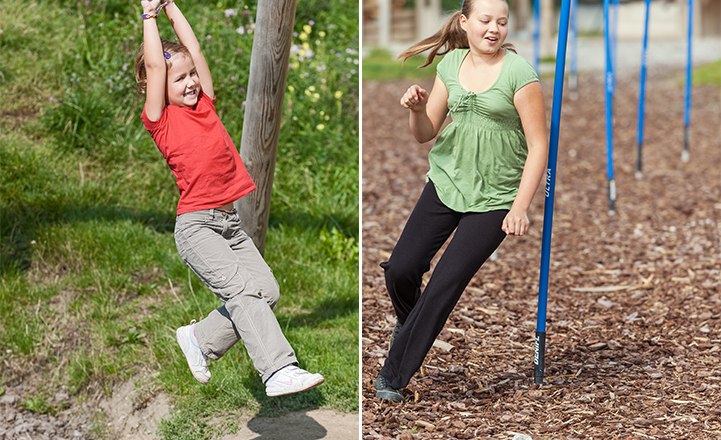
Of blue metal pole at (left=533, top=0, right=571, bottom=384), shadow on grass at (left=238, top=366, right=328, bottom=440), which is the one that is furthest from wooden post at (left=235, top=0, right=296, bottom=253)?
blue metal pole at (left=533, top=0, right=571, bottom=384)

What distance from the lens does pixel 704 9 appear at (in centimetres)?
2708

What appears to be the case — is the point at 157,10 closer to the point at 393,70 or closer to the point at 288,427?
the point at 288,427

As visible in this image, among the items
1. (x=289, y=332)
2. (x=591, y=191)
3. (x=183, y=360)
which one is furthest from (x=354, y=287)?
(x=591, y=191)

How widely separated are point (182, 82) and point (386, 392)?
1416mm

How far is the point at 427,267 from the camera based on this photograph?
414cm

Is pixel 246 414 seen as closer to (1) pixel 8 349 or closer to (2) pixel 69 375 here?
(2) pixel 69 375

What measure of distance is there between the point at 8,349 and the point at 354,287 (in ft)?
6.05

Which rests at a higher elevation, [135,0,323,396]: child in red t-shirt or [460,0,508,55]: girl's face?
[460,0,508,55]: girl's face

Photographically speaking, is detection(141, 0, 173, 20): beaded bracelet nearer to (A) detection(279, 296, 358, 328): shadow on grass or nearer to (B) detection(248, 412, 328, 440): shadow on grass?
(B) detection(248, 412, 328, 440): shadow on grass

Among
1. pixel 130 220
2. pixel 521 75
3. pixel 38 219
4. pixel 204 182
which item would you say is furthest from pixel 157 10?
pixel 38 219

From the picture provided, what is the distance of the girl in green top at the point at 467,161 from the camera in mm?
3866

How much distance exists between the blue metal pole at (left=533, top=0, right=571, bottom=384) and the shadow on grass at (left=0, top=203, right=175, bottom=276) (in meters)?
2.62

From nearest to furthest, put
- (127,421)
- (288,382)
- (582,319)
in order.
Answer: (288,382), (127,421), (582,319)

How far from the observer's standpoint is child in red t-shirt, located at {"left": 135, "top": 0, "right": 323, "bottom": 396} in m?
3.78
